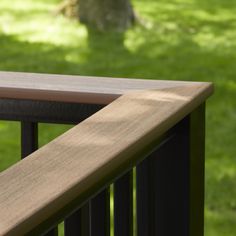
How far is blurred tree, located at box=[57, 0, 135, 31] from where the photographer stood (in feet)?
40.6

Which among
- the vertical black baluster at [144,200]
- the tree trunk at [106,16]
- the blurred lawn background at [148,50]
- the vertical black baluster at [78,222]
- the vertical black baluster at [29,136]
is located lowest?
the vertical black baluster at [78,222]

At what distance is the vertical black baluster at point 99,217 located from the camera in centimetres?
216

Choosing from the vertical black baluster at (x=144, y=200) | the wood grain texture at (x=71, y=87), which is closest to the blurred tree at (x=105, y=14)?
the wood grain texture at (x=71, y=87)

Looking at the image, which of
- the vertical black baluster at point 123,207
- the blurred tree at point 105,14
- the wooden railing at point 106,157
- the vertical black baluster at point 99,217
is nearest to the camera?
the wooden railing at point 106,157

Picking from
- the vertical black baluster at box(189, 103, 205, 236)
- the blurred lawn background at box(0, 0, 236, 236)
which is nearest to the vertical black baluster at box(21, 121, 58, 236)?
the vertical black baluster at box(189, 103, 205, 236)

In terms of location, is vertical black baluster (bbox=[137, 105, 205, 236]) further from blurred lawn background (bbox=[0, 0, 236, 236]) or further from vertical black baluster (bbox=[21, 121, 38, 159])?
blurred lawn background (bbox=[0, 0, 236, 236])

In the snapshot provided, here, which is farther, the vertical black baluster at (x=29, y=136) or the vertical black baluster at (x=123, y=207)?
the vertical black baluster at (x=29, y=136)

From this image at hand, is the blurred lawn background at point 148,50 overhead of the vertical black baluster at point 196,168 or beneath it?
overhead

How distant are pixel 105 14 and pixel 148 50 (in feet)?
4.56

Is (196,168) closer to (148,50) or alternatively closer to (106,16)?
(148,50)

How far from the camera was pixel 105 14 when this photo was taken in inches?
491

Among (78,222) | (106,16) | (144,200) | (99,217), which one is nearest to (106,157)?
(78,222)

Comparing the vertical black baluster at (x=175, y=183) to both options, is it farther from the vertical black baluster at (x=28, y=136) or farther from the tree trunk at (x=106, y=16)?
the tree trunk at (x=106, y=16)

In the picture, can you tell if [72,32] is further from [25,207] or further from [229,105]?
[25,207]
